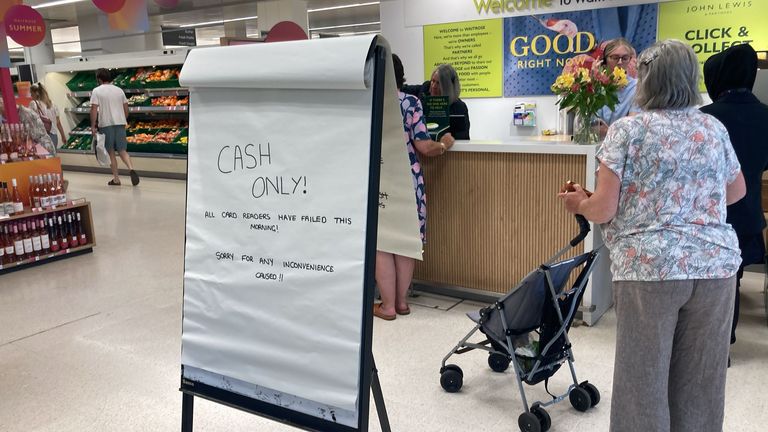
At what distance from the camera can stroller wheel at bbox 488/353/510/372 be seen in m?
3.17

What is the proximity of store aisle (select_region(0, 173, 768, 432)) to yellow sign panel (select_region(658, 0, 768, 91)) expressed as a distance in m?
2.29

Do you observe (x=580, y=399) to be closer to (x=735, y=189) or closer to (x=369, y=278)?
(x=735, y=189)

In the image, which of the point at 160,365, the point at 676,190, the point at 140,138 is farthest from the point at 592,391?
the point at 140,138

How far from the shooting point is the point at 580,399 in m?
2.75

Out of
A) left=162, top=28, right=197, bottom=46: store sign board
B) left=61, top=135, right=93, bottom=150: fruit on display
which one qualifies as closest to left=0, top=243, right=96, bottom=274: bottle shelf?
left=61, top=135, right=93, bottom=150: fruit on display

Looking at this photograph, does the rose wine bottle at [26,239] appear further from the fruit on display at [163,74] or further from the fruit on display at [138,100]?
the fruit on display at [138,100]

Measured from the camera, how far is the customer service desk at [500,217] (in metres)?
3.76

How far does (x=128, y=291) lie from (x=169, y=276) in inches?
16.1

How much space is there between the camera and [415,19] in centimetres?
727

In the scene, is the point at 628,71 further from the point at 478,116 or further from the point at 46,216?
the point at 46,216

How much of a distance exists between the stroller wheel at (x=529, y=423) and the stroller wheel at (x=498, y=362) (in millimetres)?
592

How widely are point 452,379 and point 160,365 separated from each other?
1.65m

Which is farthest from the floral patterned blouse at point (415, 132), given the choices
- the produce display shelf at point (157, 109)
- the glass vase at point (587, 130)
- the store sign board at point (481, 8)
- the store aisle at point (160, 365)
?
the produce display shelf at point (157, 109)

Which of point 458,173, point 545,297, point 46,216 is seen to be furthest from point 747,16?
point 46,216
